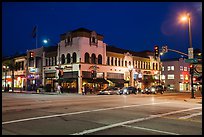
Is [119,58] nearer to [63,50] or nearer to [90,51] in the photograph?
[90,51]

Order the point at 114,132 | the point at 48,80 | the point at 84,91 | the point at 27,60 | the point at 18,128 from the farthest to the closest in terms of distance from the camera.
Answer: the point at 27,60 < the point at 48,80 < the point at 84,91 < the point at 18,128 < the point at 114,132

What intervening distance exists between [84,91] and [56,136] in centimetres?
3453

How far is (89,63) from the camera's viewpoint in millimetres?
49719

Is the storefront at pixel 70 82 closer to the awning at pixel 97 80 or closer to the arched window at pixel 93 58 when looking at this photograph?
the awning at pixel 97 80

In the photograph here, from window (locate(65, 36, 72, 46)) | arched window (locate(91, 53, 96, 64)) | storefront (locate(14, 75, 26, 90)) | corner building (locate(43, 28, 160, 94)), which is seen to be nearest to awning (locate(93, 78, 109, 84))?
corner building (locate(43, 28, 160, 94))

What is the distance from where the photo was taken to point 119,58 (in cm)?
5691

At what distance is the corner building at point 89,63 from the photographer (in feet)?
160

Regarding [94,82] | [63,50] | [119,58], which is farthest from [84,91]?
[119,58]

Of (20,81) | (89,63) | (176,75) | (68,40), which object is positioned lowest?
(20,81)

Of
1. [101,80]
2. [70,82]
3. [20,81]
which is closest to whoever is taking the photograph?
[70,82]

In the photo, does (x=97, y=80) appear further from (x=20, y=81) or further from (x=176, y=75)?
(x=176, y=75)

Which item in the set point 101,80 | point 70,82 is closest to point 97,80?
point 101,80

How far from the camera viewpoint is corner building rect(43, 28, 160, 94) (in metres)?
48.8

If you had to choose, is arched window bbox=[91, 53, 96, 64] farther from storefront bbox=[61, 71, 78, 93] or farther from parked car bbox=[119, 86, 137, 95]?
parked car bbox=[119, 86, 137, 95]
